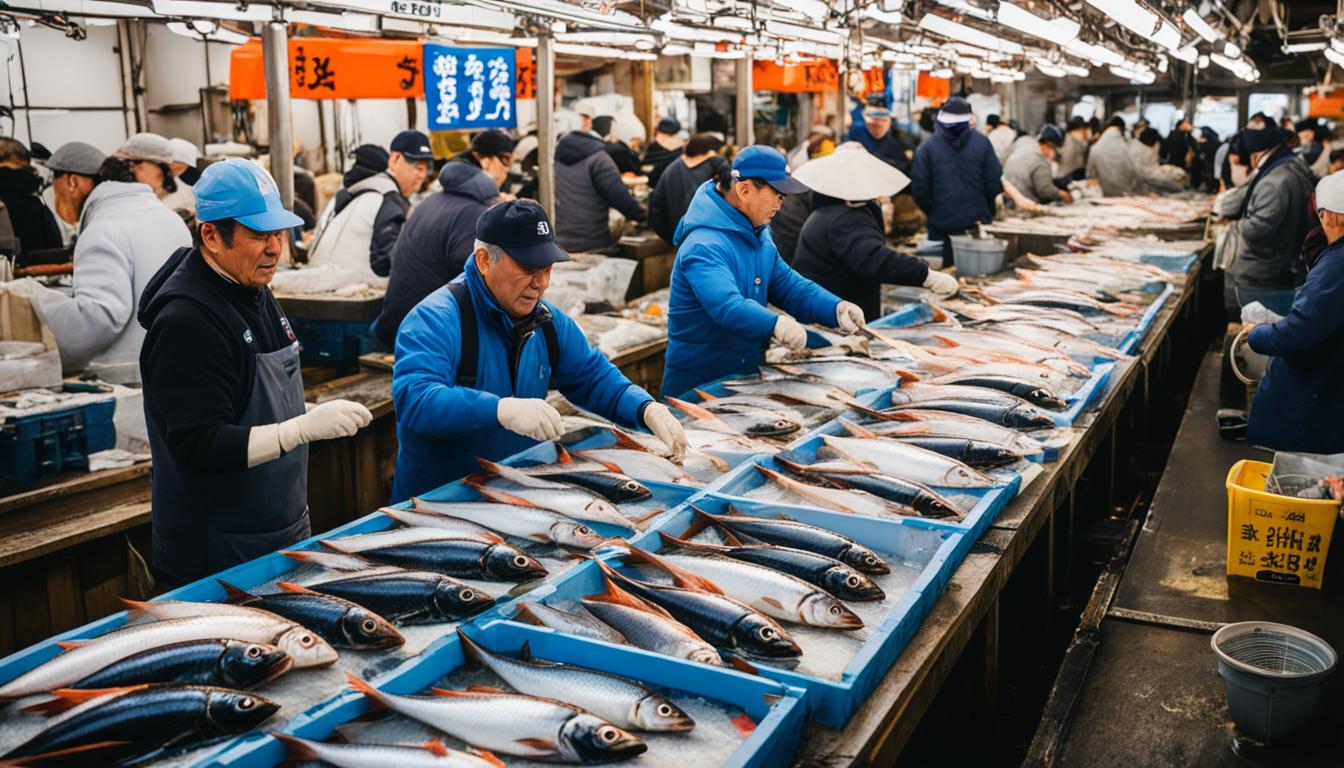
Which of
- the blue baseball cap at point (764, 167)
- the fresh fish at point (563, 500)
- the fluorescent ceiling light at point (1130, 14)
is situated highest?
the fluorescent ceiling light at point (1130, 14)

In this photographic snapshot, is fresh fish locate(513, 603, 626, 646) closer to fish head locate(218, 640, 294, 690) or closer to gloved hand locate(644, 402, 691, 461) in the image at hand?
fish head locate(218, 640, 294, 690)

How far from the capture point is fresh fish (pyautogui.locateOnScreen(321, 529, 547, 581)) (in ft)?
9.14

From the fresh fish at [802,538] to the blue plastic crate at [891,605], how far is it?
0.08 metres

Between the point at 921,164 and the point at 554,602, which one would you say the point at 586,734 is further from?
the point at 921,164

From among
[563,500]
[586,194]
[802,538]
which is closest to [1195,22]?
[586,194]

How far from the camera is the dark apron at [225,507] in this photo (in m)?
3.13

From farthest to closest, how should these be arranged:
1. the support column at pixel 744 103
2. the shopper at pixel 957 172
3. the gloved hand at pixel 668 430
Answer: the support column at pixel 744 103
the shopper at pixel 957 172
the gloved hand at pixel 668 430

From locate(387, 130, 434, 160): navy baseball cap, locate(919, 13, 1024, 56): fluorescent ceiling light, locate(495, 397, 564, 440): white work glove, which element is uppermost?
locate(919, 13, 1024, 56): fluorescent ceiling light

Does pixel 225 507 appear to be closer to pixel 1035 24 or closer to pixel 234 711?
pixel 234 711

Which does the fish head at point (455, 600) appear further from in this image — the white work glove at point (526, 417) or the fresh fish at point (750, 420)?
the fresh fish at point (750, 420)

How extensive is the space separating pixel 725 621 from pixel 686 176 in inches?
274

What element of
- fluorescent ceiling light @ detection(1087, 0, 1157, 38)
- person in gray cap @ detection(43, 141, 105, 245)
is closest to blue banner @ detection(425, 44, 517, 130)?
person in gray cap @ detection(43, 141, 105, 245)

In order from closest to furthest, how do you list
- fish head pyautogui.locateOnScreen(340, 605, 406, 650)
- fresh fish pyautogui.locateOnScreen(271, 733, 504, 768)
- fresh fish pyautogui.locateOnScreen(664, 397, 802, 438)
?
fresh fish pyautogui.locateOnScreen(271, 733, 504, 768) < fish head pyautogui.locateOnScreen(340, 605, 406, 650) < fresh fish pyautogui.locateOnScreen(664, 397, 802, 438)

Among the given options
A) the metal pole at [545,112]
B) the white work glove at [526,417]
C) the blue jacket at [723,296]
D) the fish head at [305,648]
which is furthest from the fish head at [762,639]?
the metal pole at [545,112]
